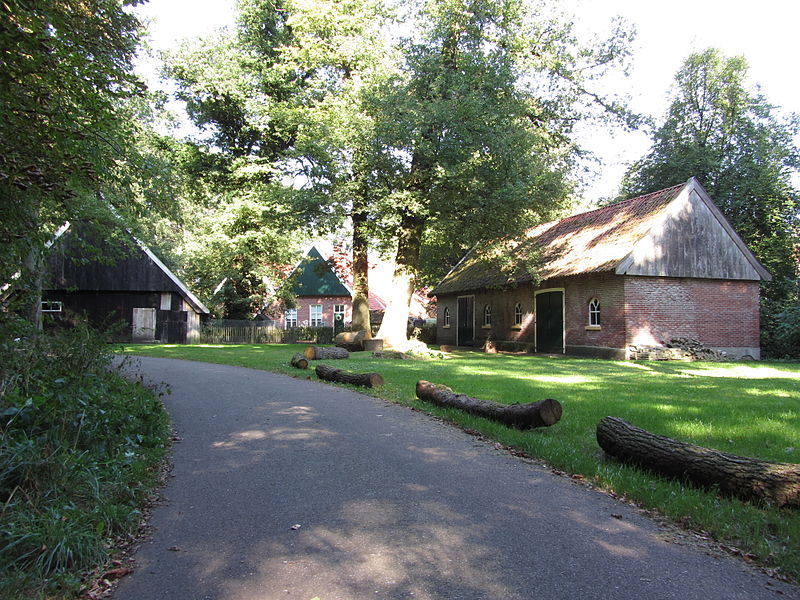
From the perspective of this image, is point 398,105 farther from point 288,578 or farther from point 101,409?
point 288,578

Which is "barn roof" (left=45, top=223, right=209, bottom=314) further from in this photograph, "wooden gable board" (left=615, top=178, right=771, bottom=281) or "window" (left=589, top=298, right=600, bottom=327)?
"wooden gable board" (left=615, top=178, right=771, bottom=281)

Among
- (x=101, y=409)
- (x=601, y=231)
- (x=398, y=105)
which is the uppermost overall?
(x=398, y=105)

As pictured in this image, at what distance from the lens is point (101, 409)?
6.03 m

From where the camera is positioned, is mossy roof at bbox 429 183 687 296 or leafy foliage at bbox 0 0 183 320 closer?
leafy foliage at bbox 0 0 183 320

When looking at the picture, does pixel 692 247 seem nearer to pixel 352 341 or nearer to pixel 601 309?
pixel 601 309

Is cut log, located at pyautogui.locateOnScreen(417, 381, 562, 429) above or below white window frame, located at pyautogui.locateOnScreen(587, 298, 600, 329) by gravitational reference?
below

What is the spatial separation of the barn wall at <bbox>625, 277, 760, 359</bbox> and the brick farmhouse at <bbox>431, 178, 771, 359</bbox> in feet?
0.13

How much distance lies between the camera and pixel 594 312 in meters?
22.0

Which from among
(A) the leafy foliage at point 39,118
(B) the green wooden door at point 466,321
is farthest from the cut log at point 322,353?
(B) the green wooden door at point 466,321

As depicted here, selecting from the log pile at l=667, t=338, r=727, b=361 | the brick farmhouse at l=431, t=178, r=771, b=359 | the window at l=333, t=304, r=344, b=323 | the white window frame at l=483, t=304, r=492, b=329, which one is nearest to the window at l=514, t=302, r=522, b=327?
the brick farmhouse at l=431, t=178, r=771, b=359

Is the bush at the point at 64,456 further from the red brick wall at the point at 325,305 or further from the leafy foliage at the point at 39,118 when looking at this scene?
the red brick wall at the point at 325,305

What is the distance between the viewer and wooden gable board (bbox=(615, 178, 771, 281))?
20750 mm

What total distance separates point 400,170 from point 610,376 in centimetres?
1136

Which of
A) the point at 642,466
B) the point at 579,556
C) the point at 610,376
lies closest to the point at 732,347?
the point at 610,376
